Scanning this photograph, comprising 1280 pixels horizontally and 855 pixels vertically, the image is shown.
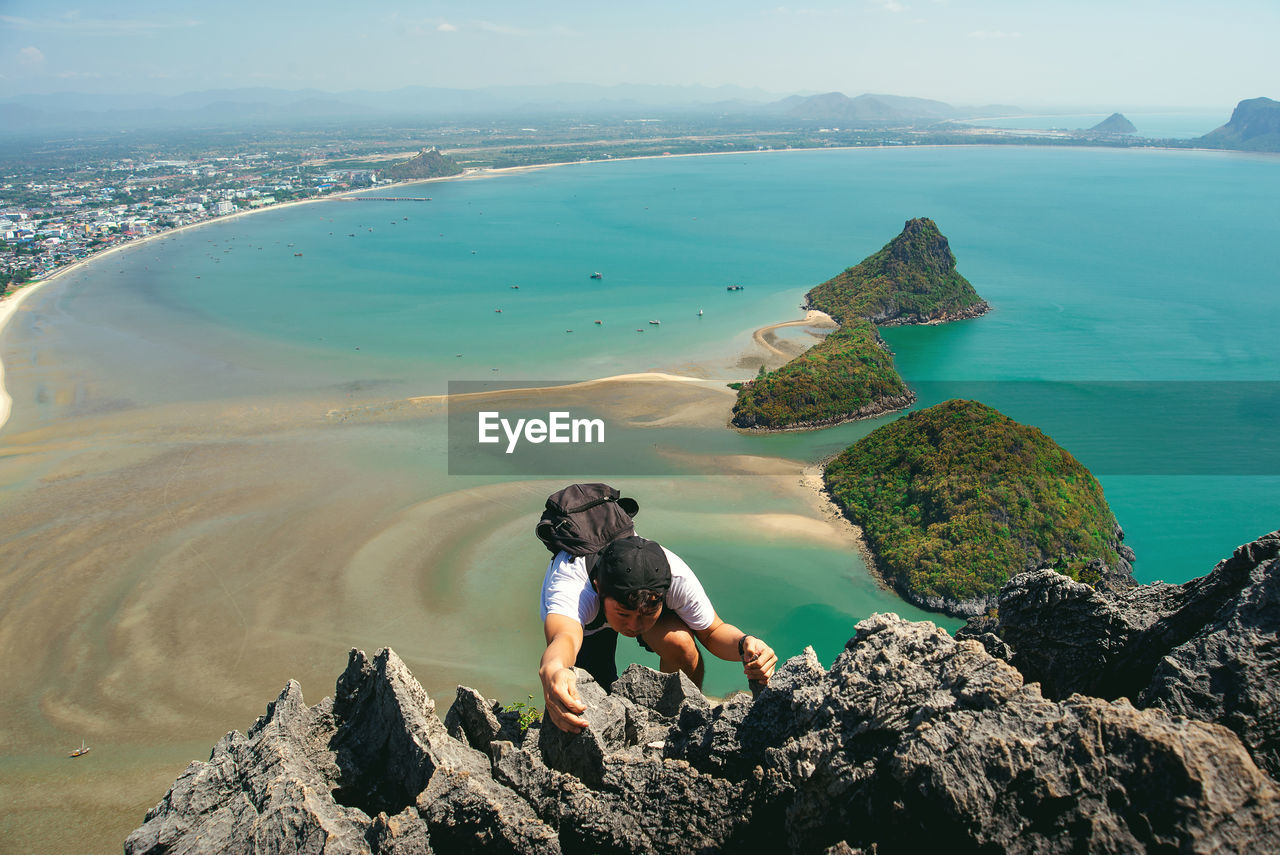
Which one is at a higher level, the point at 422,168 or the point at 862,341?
the point at 422,168

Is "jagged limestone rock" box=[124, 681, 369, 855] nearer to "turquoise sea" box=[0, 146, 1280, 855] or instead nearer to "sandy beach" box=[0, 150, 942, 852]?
"sandy beach" box=[0, 150, 942, 852]

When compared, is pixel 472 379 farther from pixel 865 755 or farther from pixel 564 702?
pixel 865 755

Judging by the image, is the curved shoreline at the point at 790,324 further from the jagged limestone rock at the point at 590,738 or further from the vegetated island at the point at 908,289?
the jagged limestone rock at the point at 590,738

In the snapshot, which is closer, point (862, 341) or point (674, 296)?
point (862, 341)

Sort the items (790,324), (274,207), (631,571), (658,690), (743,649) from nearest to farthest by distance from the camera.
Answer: (631,571)
(743,649)
(658,690)
(790,324)
(274,207)

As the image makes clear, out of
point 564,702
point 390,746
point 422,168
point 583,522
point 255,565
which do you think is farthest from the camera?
point 422,168

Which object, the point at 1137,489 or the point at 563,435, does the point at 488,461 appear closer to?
the point at 563,435

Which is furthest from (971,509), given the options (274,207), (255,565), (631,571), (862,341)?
(274,207)
